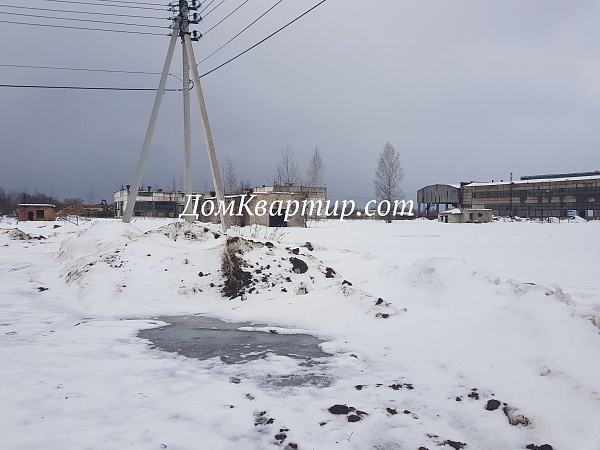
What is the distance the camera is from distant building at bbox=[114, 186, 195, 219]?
224 feet

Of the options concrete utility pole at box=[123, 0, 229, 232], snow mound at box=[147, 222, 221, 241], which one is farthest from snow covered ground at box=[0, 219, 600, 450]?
concrete utility pole at box=[123, 0, 229, 232]

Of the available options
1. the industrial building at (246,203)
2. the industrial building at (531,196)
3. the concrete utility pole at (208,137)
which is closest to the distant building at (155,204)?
the industrial building at (246,203)

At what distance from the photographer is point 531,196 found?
63.1 m

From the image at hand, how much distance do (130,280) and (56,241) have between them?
1523cm

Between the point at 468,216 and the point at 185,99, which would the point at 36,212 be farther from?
the point at 468,216

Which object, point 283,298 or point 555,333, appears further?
point 283,298

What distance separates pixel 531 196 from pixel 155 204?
198ft

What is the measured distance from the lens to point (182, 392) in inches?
140

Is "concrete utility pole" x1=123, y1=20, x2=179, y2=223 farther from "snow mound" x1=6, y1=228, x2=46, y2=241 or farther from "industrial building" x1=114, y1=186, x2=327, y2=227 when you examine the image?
"snow mound" x1=6, y1=228, x2=46, y2=241

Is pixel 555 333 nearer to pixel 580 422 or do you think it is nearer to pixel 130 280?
pixel 580 422

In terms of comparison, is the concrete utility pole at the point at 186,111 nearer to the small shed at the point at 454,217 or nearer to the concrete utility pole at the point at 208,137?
the concrete utility pole at the point at 208,137

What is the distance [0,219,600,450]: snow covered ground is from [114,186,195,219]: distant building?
63254 millimetres

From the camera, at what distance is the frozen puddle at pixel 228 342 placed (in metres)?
4.70

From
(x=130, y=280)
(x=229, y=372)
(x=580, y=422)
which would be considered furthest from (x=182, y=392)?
(x=130, y=280)
